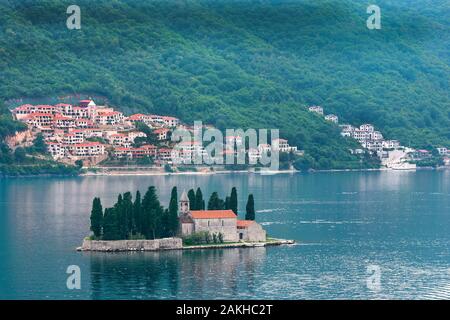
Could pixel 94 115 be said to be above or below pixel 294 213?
above

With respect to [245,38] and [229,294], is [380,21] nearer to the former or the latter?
[245,38]

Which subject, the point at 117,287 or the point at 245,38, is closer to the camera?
A: the point at 117,287

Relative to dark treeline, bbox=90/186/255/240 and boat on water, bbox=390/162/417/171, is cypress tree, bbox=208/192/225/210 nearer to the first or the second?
dark treeline, bbox=90/186/255/240

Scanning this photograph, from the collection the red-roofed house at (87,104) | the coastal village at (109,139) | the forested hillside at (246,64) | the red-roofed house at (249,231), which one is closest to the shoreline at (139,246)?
the red-roofed house at (249,231)

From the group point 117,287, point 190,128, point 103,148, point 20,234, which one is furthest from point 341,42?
point 117,287

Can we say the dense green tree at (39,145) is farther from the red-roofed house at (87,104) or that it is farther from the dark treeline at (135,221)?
the dark treeline at (135,221)

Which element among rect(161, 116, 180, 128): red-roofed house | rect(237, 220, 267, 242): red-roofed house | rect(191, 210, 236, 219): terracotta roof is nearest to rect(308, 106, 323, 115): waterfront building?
rect(161, 116, 180, 128): red-roofed house

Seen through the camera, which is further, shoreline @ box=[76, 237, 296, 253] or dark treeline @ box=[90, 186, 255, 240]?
dark treeline @ box=[90, 186, 255, 240]
